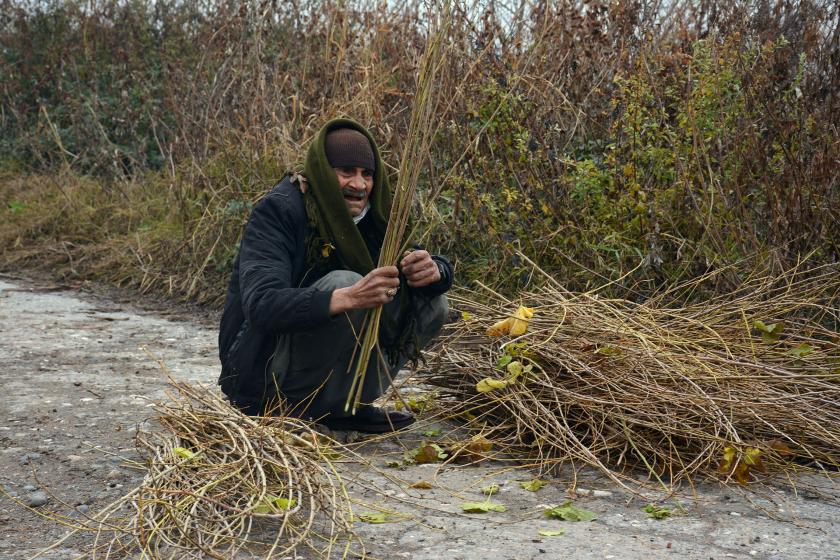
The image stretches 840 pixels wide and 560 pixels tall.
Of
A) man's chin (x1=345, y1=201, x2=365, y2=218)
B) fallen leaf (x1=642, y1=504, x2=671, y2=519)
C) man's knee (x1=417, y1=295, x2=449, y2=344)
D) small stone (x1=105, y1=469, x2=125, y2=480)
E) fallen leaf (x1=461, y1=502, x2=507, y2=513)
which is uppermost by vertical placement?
man's chin (x1=345, y1=201, x2=365, y2=218)

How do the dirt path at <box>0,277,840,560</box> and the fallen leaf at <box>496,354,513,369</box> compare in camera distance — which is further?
the fallen leaf at <box>496,354,513,369</box>

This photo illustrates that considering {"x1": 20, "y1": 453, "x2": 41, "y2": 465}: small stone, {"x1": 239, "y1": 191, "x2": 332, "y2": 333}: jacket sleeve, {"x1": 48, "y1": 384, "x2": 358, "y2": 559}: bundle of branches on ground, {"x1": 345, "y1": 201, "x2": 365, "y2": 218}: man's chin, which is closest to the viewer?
{"x1": 48, "y1": 384, "x2": 358, "y2": 559}: bundle of branches on ground

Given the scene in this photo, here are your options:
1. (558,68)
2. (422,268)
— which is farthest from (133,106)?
(422,268)

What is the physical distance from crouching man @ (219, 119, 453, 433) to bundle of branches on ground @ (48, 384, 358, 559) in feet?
1.32

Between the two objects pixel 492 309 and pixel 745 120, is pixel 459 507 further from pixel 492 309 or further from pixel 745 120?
pixel 745 120

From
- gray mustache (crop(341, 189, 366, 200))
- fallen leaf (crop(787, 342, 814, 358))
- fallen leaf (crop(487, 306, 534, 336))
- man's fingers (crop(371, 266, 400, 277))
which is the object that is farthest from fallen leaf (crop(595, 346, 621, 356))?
gray mustache (crop(341, 189, 366, 200))

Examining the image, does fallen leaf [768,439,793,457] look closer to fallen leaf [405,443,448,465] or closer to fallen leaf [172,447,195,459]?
fallen leaf [405,443,448,465]

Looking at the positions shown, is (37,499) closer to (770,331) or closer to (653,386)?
(653,386)

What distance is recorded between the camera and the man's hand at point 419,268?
361 centimetres

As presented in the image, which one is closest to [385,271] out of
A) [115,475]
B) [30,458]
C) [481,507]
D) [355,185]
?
[355,185]

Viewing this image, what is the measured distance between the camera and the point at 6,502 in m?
3.18

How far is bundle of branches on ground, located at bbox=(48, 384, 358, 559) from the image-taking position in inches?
105

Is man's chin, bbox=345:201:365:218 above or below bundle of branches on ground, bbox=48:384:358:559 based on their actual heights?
above

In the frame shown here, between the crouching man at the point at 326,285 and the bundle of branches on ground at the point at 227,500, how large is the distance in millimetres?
402
